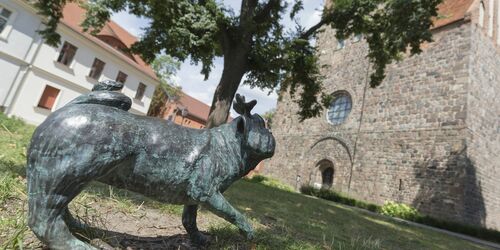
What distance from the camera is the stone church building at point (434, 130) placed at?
14.3 meters

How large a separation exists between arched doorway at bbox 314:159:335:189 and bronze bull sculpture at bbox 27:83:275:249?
62.8ft

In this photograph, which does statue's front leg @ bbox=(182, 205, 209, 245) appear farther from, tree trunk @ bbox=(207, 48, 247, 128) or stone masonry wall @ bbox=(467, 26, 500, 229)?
stone masonry wall @ bbox=(467, 26, 500, 229)

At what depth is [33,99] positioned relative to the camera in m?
20.2

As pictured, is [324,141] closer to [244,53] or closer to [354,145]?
[354,145]

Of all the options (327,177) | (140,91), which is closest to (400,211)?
(327,177)

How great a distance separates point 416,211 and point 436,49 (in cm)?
860

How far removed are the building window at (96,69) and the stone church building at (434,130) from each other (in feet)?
56.4

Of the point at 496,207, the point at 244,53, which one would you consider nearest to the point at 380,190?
the point at 496,207

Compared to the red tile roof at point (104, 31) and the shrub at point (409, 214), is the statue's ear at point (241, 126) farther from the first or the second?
the red tile roof at point (104, 31)

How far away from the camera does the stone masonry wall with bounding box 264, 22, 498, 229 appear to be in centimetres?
1423

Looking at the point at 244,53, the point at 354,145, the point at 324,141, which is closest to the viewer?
the point at 244,53

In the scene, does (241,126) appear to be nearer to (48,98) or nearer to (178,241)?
(178,241)

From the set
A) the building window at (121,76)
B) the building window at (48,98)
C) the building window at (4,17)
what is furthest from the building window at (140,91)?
the building window at (4,17)

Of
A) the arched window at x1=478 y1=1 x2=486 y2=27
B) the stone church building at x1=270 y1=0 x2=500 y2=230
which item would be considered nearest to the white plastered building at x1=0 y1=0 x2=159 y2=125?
the stone church building at x1=270 y1=0 x2=500 y2=230
